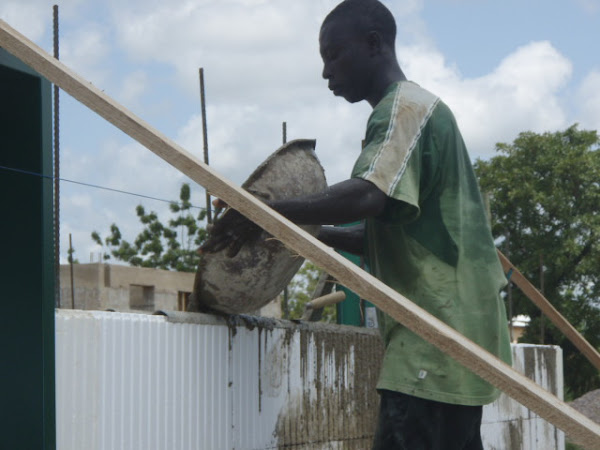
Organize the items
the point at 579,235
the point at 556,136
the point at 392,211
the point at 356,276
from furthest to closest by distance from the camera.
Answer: the point at 556,136, the point at 579,235, the point at 392,211, the point at 356,276

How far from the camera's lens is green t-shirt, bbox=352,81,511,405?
2096mm

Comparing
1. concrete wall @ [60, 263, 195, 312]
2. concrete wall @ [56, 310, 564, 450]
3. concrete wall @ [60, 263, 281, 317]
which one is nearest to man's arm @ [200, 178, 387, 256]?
concrete wall @ [56, 310, 564, 450]

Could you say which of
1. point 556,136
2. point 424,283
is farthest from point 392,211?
point 556,136

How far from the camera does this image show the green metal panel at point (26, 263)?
255 centimetres

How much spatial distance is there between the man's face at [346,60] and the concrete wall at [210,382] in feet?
3.75

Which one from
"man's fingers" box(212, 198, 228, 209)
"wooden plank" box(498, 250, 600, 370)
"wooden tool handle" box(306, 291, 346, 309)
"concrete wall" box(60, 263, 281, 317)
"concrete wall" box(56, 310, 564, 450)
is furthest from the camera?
"concrete wall" box(60, 263, 281, 317)

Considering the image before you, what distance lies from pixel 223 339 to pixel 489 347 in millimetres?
1504

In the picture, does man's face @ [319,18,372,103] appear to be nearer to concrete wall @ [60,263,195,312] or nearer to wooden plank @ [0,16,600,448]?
wooden plank @ [0,16,600,448]

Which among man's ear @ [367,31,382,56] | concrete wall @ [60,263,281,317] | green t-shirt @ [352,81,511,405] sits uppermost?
man's ear @ [367,31,382,56]

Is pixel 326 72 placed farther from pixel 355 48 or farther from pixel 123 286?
pixel 123 286

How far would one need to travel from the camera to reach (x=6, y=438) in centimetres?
254

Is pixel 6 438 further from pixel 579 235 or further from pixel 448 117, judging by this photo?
pixel 579 235

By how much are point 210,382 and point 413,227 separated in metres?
1.53

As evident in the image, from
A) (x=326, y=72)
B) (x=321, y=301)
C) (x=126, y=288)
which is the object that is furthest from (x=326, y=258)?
(x=126, y=288)
